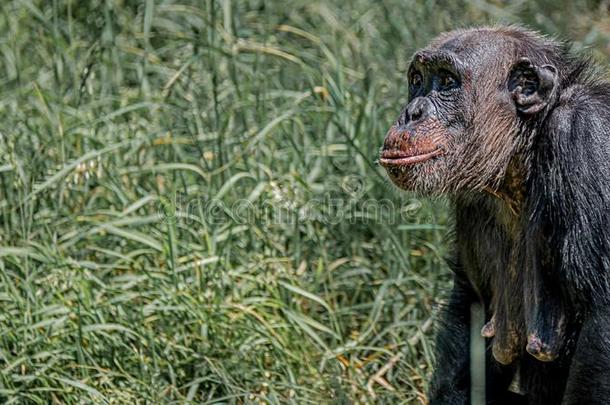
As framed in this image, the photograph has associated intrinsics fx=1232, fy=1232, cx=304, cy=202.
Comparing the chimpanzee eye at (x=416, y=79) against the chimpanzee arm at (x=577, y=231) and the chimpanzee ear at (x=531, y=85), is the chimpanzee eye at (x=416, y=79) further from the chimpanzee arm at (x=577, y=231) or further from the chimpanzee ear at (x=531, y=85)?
the chimpanzee arm at (x=577, y=231)

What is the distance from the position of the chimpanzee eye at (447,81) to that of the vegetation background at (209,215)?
29.8 inches

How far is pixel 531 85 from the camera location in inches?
183

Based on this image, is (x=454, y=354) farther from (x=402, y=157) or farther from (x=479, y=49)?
(x=479, y=49)

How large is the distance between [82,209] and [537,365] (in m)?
2.71

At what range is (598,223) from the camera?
4312 mm

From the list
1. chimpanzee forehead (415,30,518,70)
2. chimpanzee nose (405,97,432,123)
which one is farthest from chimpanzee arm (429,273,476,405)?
chimpanzee forehead (415,30,518,70)

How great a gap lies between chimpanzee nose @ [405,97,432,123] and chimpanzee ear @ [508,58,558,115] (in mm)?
324

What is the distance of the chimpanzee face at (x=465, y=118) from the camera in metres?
4.66

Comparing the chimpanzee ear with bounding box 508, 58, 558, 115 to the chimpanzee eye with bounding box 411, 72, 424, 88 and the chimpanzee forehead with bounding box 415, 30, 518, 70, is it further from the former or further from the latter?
the chimpanzee eye with bounding box 411, 72, 424, 88

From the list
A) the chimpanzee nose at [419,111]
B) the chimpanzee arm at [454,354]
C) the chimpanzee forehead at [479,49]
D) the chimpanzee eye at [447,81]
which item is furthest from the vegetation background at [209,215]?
the chimpanzee nose at [419,111]

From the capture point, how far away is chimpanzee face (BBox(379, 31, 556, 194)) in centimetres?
466

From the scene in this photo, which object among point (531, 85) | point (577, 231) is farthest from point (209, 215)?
point (577, 231)

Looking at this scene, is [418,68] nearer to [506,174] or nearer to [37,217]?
[506,174]

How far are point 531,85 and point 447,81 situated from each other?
319mm
